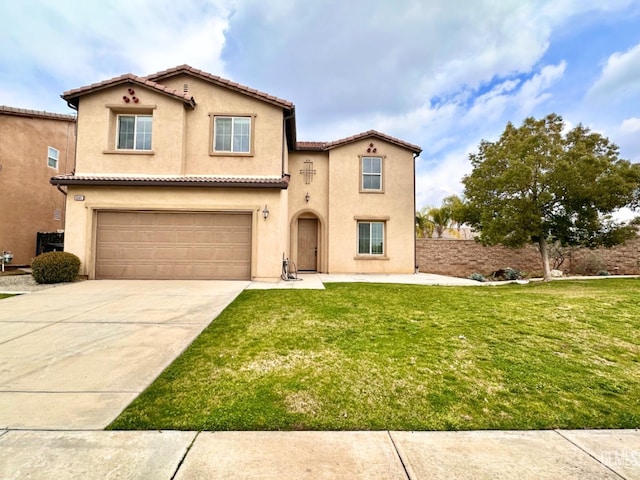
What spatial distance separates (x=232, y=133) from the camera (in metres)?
11.8

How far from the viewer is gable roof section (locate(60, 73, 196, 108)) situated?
11.0 meters

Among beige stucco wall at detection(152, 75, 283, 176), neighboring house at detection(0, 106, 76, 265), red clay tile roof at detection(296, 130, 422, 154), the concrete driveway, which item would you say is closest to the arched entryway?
red clay tile roof at detection(296, 130, 422, 154)

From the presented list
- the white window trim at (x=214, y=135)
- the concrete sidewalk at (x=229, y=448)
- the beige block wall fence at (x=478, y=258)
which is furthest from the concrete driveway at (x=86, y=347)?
the beige block wall fence at (x=478, y=258)

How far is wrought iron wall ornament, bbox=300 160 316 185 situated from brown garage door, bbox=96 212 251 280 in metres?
4.59

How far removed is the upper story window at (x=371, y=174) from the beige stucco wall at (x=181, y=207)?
5313mm

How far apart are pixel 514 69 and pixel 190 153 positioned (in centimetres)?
1776

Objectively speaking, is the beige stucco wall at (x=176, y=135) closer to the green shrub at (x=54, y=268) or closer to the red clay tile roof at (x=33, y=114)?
the green shrub at (x=54, y=268)

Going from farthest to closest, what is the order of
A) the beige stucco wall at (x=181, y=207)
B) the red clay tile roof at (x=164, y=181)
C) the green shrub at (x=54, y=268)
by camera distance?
the beige stucco wall at (x=181, y=207) → the red clay tile roof at (x=164, y=181) → the green shrub at (x=54, y=268)

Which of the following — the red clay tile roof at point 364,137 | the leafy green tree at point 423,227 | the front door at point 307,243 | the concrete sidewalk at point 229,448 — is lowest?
the concrete sidewalk at point 229,448

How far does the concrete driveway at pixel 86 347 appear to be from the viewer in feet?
9.32

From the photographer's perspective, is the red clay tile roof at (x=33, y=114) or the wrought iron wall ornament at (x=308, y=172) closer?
the red clay tile roof at (x=33, y=114)

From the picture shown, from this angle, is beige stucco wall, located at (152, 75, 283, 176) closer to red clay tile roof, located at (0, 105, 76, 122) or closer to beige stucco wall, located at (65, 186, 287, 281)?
beige stucco wall, located at (65, 186, 287, 281)

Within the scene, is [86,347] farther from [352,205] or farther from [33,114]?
[33,114]

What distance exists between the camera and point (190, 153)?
38.0 feet
